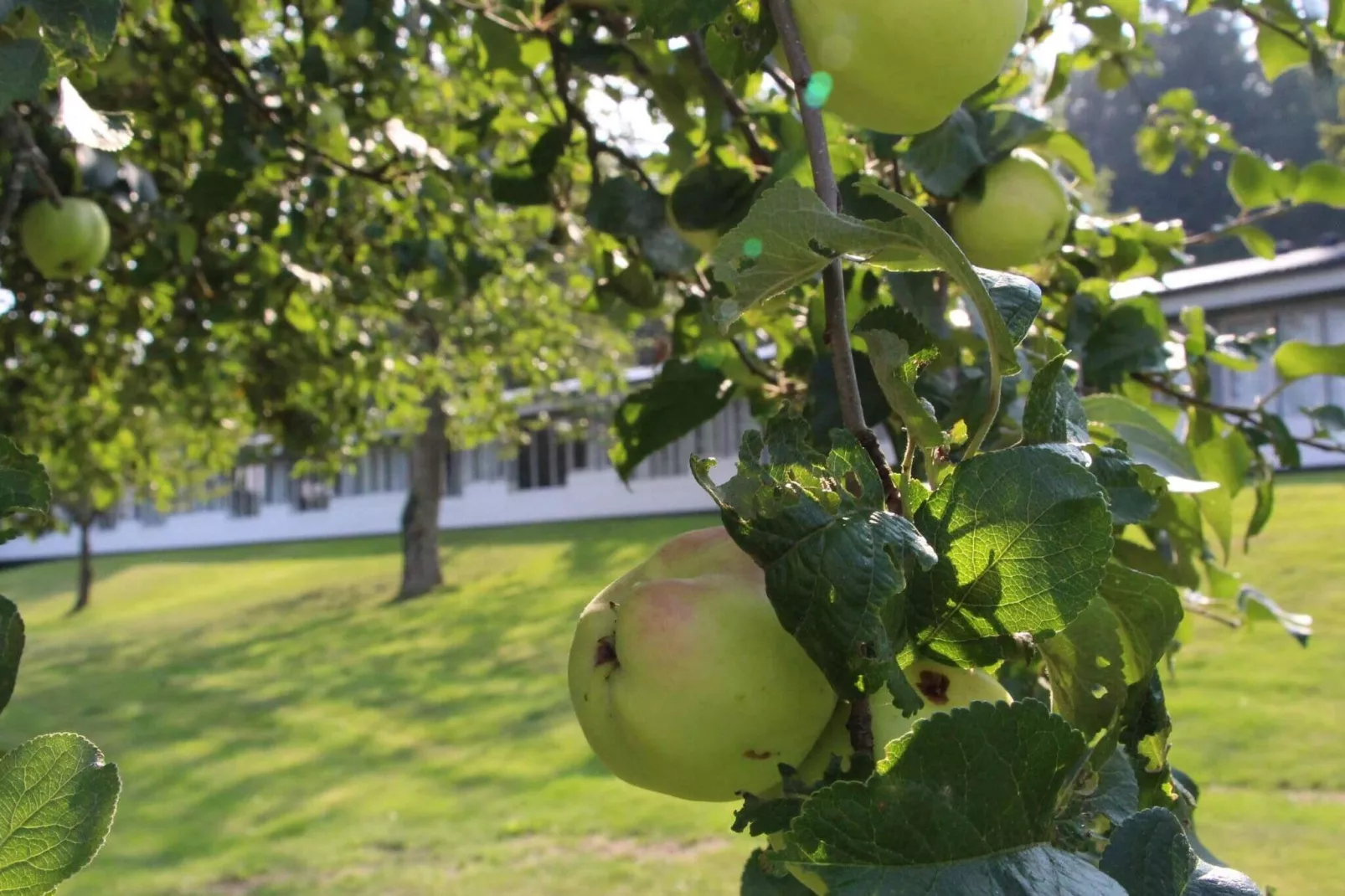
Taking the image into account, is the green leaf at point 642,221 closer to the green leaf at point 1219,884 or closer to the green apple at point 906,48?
the green apple at point 906,48

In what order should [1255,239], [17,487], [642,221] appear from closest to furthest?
[17,487], [642,221], [1255,239]

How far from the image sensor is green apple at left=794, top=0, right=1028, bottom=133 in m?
0.81

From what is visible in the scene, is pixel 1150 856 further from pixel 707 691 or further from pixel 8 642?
pixel 8 642

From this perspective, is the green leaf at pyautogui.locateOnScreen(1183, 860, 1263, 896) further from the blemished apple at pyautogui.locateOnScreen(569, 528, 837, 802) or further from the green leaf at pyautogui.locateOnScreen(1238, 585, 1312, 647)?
the green leaf at pyautogui.locateOnScreen(1238, 585, 1312, 647)

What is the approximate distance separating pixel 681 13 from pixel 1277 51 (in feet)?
4.30

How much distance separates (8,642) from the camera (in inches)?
29.6

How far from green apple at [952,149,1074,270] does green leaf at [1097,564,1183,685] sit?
1.95 feet

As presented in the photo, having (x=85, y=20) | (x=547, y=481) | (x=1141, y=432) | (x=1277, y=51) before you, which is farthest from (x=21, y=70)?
(x=547, y=481)

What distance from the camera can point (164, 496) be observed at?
6527 millimetres

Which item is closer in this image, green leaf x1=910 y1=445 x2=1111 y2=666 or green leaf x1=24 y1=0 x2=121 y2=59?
green leaf x1=910 y1=445 x2=1111 y2=666

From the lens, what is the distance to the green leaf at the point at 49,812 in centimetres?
60

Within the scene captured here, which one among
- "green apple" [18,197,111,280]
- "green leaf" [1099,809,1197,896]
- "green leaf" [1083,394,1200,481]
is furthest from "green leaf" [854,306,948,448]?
"green apple" [18,197,111,280]

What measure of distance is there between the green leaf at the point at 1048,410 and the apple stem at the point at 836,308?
0.09 metres

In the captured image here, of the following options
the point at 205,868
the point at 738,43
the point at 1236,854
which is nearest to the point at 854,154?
the point at 738,43
